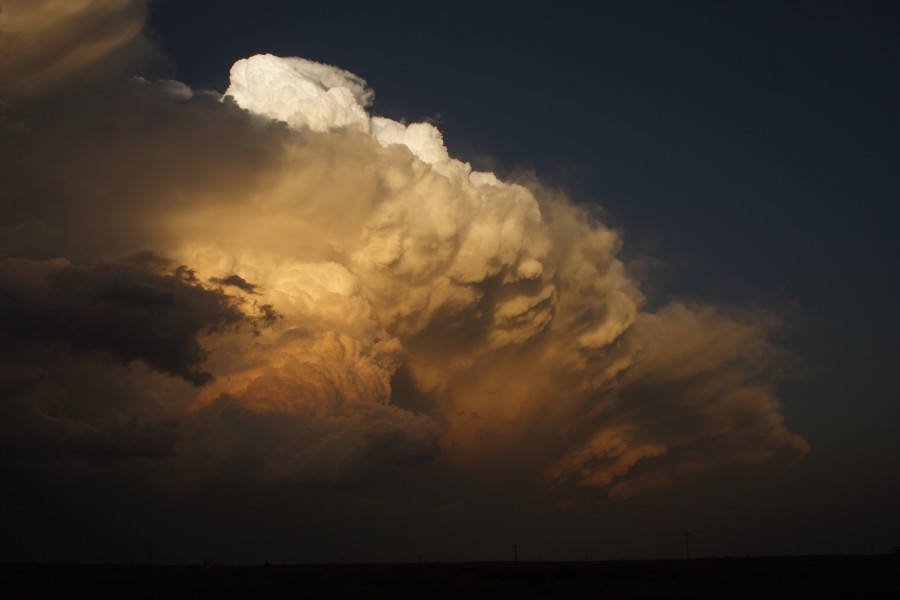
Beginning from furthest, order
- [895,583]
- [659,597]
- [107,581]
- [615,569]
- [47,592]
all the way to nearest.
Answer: [615,569]
[107,581]
[895,583]
[47,592]
[659,597]

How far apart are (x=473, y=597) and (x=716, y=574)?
56206mm

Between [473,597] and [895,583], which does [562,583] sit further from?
[895,583]

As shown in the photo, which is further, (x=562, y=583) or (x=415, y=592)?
(x=562, y=583)

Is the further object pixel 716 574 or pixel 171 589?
pixel 716 574

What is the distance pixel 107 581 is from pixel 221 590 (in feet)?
103

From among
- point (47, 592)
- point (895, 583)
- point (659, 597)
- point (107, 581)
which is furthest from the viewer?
point (107, 581)

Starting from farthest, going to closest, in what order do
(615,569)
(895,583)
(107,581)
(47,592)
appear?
(615,569) < (107,581) < (895,583) < (47,592)

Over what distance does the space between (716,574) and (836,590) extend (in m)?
29.4

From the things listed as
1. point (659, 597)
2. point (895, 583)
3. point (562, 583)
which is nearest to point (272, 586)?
point (562, 583)

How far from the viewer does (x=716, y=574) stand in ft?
463

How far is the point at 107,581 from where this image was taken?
133 m

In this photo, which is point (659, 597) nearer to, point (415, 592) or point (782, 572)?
point (415, 592)

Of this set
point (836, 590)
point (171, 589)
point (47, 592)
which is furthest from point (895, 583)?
point (47, 592)

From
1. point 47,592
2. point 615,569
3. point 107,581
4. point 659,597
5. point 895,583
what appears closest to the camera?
point 659,597
